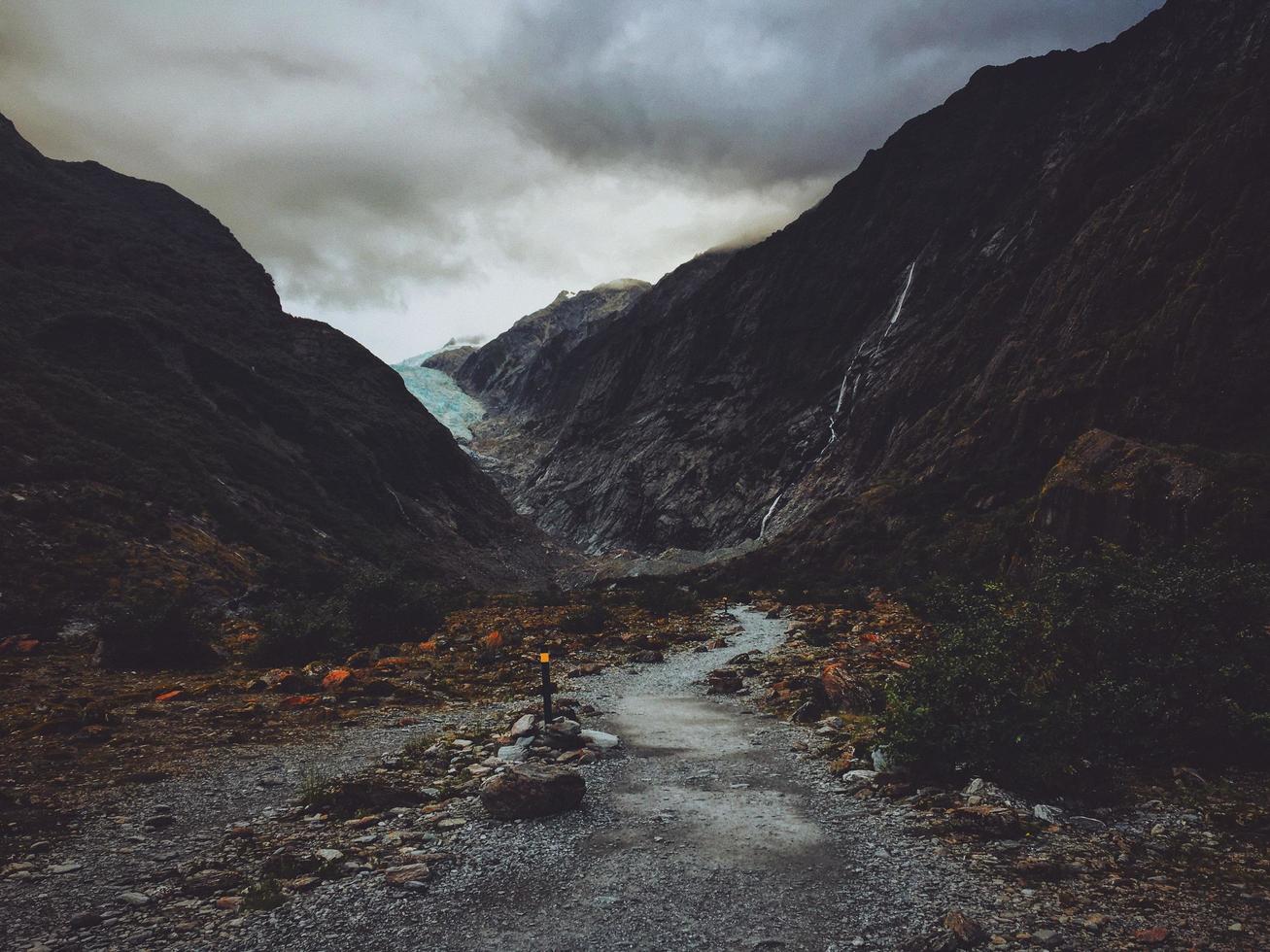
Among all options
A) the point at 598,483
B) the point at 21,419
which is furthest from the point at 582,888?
the point at 598,483

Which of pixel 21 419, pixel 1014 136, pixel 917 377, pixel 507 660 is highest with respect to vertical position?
pixel 1014 136

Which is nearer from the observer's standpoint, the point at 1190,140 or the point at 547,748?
the point at 547,748

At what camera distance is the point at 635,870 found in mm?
5914

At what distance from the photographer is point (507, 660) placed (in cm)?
1816

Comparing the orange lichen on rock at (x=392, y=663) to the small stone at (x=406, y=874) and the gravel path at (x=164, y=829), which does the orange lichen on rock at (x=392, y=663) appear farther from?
the small stone at (x=406, y=874)

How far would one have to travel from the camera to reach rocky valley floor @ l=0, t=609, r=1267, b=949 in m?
4.77

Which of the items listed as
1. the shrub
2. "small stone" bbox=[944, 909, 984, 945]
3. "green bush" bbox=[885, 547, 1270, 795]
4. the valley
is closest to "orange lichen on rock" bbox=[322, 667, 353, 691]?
the valley

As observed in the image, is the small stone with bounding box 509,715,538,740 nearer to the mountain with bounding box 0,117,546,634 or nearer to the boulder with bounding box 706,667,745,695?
the boulder with bounding box 706,667,745,695

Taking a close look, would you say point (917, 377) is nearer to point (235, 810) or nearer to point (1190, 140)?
point (1190, 140)

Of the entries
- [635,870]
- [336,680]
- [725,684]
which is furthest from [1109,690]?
[336,680]

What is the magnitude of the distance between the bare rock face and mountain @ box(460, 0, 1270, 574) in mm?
18175

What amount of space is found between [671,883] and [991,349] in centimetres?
5796

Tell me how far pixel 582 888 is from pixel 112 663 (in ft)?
50.2

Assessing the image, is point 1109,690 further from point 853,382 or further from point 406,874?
point 853,382
